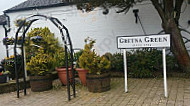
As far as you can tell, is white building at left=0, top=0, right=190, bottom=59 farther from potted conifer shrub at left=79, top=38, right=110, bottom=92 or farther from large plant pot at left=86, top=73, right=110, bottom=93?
large plant pot at left=86, top=73, right=110, bottom=93

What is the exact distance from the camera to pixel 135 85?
6137 mm

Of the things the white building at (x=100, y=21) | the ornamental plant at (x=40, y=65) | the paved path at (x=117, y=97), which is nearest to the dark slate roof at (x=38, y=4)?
the white building at (x=100, y=21)

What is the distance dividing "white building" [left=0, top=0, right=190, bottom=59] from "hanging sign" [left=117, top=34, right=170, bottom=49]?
11.4 feet

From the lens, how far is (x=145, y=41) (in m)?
4.86

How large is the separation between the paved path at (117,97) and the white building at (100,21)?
3079 millimetres

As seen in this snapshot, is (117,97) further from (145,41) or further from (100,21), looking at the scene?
(100,21)

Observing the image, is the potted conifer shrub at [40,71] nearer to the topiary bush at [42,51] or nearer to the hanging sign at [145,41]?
the topiary bush at [42,51]

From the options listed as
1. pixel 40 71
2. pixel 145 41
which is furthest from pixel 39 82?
pixel 145 41

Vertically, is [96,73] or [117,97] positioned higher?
[96,73]

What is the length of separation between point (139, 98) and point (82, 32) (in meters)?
5.68

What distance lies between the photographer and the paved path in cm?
448

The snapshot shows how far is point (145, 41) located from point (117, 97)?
161cm

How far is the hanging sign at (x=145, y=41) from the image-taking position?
4602 mm

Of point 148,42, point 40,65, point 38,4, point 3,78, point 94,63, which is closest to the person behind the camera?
point 148,42
